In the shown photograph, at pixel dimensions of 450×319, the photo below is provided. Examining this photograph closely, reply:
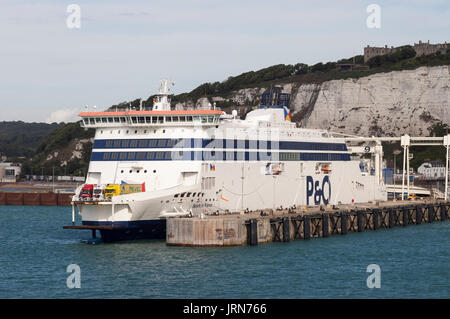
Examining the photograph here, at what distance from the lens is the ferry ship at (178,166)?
1996 inches

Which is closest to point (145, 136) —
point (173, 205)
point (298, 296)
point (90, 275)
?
point (173, 205)

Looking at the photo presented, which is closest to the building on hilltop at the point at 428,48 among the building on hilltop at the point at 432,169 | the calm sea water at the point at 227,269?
the building on hilltop at the point at 432,169

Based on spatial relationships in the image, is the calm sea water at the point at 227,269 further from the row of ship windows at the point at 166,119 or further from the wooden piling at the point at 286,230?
the row of ship windows at the point at 166,119

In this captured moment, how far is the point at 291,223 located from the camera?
56.0 meters

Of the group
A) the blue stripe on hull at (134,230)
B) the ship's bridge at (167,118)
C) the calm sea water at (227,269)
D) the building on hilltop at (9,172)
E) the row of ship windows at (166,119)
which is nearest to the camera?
the calm sea water at (227,269)

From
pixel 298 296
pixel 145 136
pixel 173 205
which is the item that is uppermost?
pixel 145 136

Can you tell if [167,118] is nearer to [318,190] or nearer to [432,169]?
[318,190]

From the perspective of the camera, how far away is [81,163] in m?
170

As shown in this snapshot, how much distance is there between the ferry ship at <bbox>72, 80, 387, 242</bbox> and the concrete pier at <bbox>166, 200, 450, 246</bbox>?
1.85 m

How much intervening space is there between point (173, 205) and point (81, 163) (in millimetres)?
120723

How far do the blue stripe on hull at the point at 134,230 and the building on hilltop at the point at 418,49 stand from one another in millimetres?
131202

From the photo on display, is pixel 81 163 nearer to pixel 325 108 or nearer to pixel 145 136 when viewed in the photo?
pixel 325 108

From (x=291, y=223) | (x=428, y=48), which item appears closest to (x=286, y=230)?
(x=291, y=223)

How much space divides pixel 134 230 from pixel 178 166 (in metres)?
5.15
